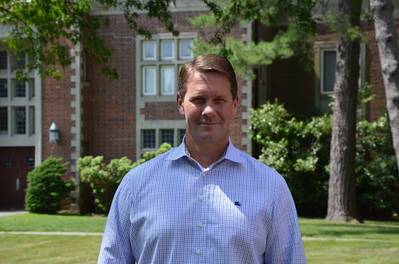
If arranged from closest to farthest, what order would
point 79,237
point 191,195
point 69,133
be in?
point 191,195
point 79,237
point 69,133

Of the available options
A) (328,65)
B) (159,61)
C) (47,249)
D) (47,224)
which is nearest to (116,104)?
(159,61)

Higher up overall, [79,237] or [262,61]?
[262,61]

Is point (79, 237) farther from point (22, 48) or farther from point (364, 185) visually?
point (364, 185)

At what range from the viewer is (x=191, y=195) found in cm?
286

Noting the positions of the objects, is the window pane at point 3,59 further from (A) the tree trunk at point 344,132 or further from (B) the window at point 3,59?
(A) the tree trunk at point 344,132

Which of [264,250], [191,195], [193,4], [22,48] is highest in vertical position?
[193,4]

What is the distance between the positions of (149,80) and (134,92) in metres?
0.57

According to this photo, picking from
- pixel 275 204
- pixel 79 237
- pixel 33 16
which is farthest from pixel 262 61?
pixel 275 204

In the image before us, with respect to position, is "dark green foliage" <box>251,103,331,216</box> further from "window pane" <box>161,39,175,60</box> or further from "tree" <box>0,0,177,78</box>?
"tree" <box>0,0,177,78</box>

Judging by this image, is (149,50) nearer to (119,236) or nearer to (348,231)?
(348,231)

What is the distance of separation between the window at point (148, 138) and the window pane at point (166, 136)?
24 centimetres

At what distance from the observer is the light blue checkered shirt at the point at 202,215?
2.79 metres

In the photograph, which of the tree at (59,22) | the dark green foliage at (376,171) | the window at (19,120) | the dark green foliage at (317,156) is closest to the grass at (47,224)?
the tree at (59,22)

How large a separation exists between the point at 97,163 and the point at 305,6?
1206 centimetres
